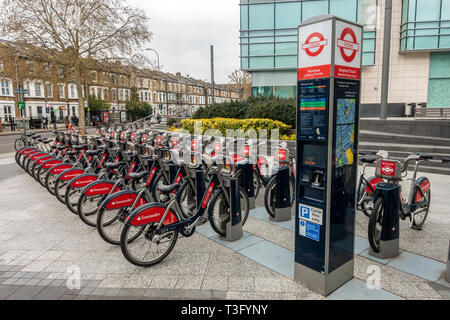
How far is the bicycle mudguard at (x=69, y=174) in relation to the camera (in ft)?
17.9

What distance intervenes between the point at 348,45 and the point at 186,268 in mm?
2852

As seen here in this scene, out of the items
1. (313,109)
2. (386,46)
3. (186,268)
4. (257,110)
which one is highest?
(386,46)

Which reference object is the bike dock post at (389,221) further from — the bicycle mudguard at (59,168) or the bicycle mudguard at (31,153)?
the bicycle mudguard at (31,153)

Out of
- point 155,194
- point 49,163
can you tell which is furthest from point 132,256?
point 49,163

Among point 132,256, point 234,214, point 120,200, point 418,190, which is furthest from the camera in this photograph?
point 418,190

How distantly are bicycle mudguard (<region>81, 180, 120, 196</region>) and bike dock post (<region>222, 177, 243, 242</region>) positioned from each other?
184cm

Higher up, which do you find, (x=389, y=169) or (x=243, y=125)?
(x=243, y=125)

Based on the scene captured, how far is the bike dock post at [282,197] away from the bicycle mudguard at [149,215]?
1.90 metres

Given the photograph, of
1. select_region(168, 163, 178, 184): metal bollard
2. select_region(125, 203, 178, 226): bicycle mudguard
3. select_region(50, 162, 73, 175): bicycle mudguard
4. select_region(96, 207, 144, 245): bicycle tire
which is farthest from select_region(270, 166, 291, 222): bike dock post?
select_region(50, 162, 73, 175): bicycle mudguard

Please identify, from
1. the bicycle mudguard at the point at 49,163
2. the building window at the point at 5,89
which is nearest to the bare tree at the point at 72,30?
the bicycle mudguard at the point at 49,163

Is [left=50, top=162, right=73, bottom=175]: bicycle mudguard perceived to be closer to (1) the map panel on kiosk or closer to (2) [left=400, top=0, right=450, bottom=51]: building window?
(1) the map panel on kiosk

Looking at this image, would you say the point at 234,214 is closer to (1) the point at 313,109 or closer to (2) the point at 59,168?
(1) the point at 313,109

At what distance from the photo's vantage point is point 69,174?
5.54m
